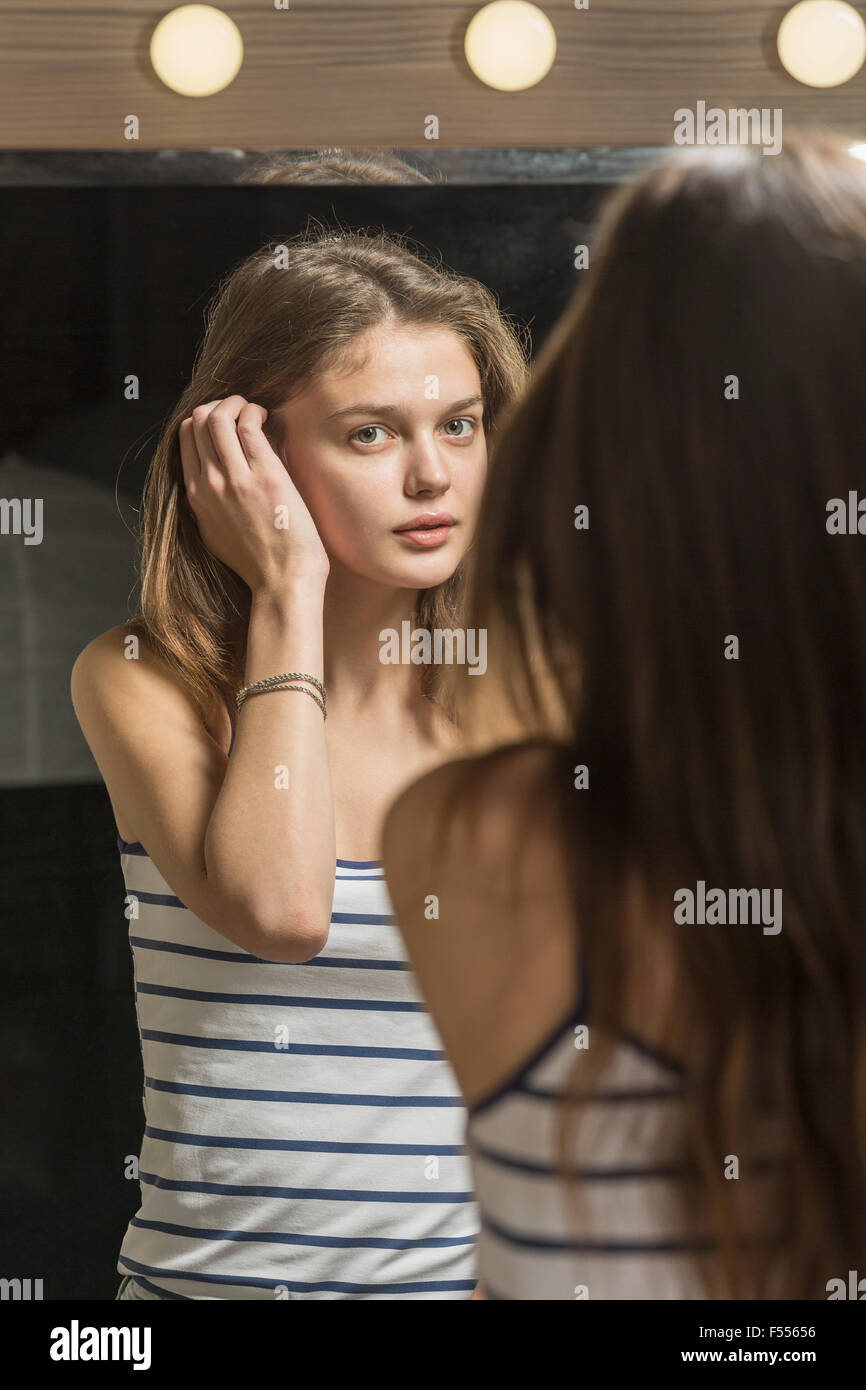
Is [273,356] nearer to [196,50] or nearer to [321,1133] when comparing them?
[196,50]

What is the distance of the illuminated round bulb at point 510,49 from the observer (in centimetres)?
57

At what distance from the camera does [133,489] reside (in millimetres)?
584

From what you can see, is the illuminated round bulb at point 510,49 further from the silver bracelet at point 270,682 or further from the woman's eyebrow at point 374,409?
the silver bracelet at point 270,682

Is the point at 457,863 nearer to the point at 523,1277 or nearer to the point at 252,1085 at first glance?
the point at 523,1277

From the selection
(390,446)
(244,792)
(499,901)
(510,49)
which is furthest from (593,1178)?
(510,49)

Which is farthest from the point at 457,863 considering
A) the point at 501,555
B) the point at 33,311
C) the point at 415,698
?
the point at 33,311

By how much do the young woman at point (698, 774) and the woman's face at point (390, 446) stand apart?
0.68 feet

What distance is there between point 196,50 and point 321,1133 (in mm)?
554

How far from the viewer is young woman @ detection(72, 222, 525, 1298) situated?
542 mm

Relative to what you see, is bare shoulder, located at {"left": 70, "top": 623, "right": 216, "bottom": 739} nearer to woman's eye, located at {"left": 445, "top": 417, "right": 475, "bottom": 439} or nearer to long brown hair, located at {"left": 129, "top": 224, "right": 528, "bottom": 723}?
long brown hair, located at {"left": 129, "top": 224, "right": 528, "bottom": 723}

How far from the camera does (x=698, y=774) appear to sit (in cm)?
34

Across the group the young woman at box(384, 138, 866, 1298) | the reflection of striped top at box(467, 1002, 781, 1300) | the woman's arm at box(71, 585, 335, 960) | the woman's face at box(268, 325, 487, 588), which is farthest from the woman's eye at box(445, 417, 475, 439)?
the reflection of striped top at box(467, 1002, 781, 1300)

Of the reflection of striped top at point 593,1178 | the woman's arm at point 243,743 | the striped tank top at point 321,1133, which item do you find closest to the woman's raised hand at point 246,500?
the woman's arm at point 243,743

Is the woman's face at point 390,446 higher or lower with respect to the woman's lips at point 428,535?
higher
